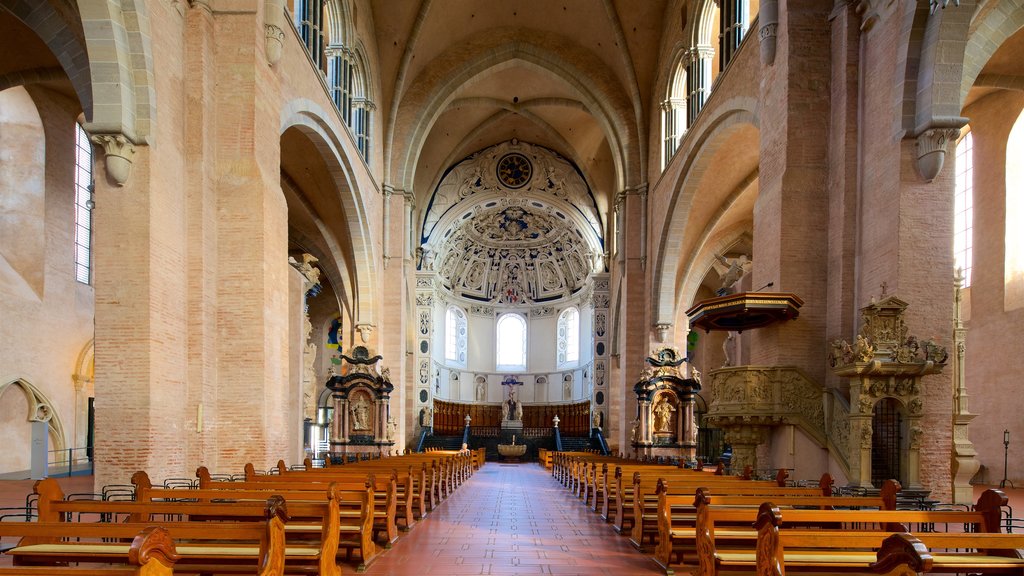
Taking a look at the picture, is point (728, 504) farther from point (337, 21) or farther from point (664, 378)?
point (337, 21)

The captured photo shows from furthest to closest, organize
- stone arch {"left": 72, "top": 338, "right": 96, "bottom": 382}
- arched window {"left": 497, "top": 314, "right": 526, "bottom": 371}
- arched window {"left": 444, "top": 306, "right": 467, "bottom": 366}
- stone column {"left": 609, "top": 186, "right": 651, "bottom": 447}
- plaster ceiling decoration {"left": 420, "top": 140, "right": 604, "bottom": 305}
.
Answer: arched window {"left": 497, "top": 314, "right": 526, "bottom": 371}, arched window {"left": 444, "top": 306, "right": 467, "bottom": 366}, plaster ceiling decoration {"left": 420, "top": 140, "right": 604, "bottom": 305}, stone column {"left": 609, "top": 186, "right": 651, "bottom": 447}, stone arch {"left": 72, "top": 338, "right": 96, "bottom": 382}

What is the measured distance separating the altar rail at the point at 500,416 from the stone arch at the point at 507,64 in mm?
15067

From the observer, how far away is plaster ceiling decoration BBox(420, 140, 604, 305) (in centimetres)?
3397

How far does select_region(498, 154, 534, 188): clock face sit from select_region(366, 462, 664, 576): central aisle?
23.1 metres

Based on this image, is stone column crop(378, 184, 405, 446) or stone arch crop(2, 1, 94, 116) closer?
stone arch crop(2, 1, 94, 116)

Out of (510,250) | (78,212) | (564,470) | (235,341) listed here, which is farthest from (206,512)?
(510,250)

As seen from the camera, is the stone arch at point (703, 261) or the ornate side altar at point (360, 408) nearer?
the ornate side altar at point (360, 408)

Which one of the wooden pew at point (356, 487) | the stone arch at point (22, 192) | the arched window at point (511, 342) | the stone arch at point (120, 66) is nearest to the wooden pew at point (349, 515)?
the wooden pew at point (356, 487)

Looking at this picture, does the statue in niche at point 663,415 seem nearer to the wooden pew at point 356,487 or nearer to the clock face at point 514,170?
the wooden pew at point 356,487

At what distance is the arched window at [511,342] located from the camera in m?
42.0

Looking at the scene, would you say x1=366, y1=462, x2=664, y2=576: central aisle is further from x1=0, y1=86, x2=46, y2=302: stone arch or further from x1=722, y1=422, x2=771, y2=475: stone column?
x1=0, y1=86, x2=46, y2=302: stone arch

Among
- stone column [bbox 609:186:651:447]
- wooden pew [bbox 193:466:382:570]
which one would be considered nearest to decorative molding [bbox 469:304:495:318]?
stone column [bbox 609:186:651:447]

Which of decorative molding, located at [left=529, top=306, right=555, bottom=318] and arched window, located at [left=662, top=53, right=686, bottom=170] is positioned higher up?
arched window, located at [left=662, top=53, right=686, bottom=170]

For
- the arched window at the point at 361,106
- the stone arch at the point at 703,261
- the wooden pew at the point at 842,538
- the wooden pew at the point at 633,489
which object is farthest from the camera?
the stone arch at the point at 703,261
